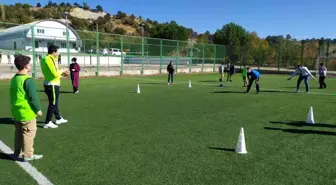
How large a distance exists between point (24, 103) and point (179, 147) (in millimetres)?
2842

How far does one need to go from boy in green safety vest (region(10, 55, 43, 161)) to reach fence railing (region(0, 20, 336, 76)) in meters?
17.7

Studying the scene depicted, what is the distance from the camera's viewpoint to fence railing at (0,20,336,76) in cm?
2516

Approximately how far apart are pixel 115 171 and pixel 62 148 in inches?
65.2

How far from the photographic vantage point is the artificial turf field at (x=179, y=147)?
486cm

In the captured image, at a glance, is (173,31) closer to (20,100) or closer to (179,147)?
(179,147)

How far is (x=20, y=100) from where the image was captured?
17.3 feet

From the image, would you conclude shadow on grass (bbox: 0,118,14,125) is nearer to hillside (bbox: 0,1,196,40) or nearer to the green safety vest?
the green safety vest

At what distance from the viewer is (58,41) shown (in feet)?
99.8

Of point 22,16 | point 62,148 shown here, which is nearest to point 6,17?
point 22,16

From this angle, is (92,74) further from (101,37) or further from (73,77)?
(73,77)

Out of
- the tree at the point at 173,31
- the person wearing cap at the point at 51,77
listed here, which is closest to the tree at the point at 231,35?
the tree at the point at 173,31

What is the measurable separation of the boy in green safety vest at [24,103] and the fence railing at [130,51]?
1771cm

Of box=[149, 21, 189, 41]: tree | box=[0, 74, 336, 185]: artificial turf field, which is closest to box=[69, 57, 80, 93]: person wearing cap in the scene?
box=[0, 74, 336, 185]: artificial turf field

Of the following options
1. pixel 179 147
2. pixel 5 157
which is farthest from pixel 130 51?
pixel 5 157
